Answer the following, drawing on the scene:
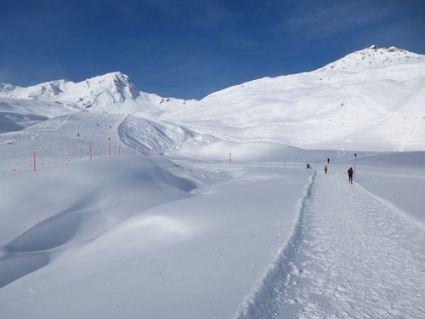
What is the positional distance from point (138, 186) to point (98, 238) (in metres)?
5.60

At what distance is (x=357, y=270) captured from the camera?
619cm

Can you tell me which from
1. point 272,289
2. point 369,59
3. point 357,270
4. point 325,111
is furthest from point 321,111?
point 369,59

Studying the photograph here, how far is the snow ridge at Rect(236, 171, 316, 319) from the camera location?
15.3ft

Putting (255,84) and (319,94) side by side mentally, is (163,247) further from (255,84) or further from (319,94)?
(255,84)

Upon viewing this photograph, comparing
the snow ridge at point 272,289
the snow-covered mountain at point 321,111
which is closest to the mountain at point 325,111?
the snow-covered mountain at point 321,111

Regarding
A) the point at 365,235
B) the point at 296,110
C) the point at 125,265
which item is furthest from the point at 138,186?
the point at 296,110

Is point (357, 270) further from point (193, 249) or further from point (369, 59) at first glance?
point (369, 59)

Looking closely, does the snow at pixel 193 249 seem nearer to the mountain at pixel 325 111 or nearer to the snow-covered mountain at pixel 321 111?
the mountain at pixel 325 111

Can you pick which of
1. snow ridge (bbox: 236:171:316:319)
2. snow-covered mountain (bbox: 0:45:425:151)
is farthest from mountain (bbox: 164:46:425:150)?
snow ridge (bbox: 236:171:316:319)

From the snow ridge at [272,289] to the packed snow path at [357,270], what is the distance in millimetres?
78

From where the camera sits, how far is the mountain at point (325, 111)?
66750 mm

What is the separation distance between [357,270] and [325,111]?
295ft

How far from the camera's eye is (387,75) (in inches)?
4638

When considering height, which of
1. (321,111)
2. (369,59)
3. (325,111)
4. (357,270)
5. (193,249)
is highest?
(369,59)
